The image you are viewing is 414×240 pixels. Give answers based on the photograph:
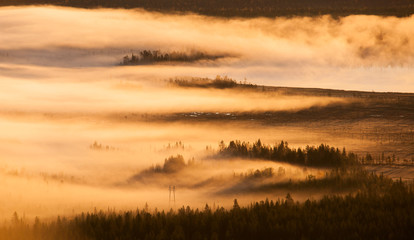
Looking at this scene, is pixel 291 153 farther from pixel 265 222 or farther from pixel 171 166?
pixel 265 222

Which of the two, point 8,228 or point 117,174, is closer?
point 8,228

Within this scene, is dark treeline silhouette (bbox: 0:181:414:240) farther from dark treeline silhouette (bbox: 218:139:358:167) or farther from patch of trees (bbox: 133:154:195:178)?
patch of trees (bbox: 133:154:195:178)

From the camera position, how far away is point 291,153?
526 feet

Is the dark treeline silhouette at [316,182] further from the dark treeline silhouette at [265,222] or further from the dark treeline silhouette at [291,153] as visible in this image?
the dark treeline silhouette at [265,222]

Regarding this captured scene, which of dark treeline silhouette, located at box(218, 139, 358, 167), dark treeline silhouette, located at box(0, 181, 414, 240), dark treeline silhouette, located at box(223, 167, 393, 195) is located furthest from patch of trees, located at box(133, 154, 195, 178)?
dark treeline silhouette, located at box(0, 181, 414, 240)

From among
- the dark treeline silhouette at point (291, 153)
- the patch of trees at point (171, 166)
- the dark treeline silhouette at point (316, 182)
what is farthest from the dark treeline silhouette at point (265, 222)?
the patch of trees at point (171, 166)

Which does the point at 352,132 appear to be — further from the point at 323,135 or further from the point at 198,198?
the point at 198,198

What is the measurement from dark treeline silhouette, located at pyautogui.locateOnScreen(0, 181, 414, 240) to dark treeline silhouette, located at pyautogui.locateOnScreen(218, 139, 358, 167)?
98.1 feet

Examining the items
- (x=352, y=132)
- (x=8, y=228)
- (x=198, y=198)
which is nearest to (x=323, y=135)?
(x=352, y=132)

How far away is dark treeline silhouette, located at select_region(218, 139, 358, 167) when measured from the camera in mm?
134950

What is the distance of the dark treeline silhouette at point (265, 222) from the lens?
79500mm

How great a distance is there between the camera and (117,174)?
196875mm

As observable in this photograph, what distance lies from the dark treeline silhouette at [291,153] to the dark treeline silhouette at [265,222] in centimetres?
2991

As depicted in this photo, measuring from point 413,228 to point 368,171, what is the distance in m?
40.9
